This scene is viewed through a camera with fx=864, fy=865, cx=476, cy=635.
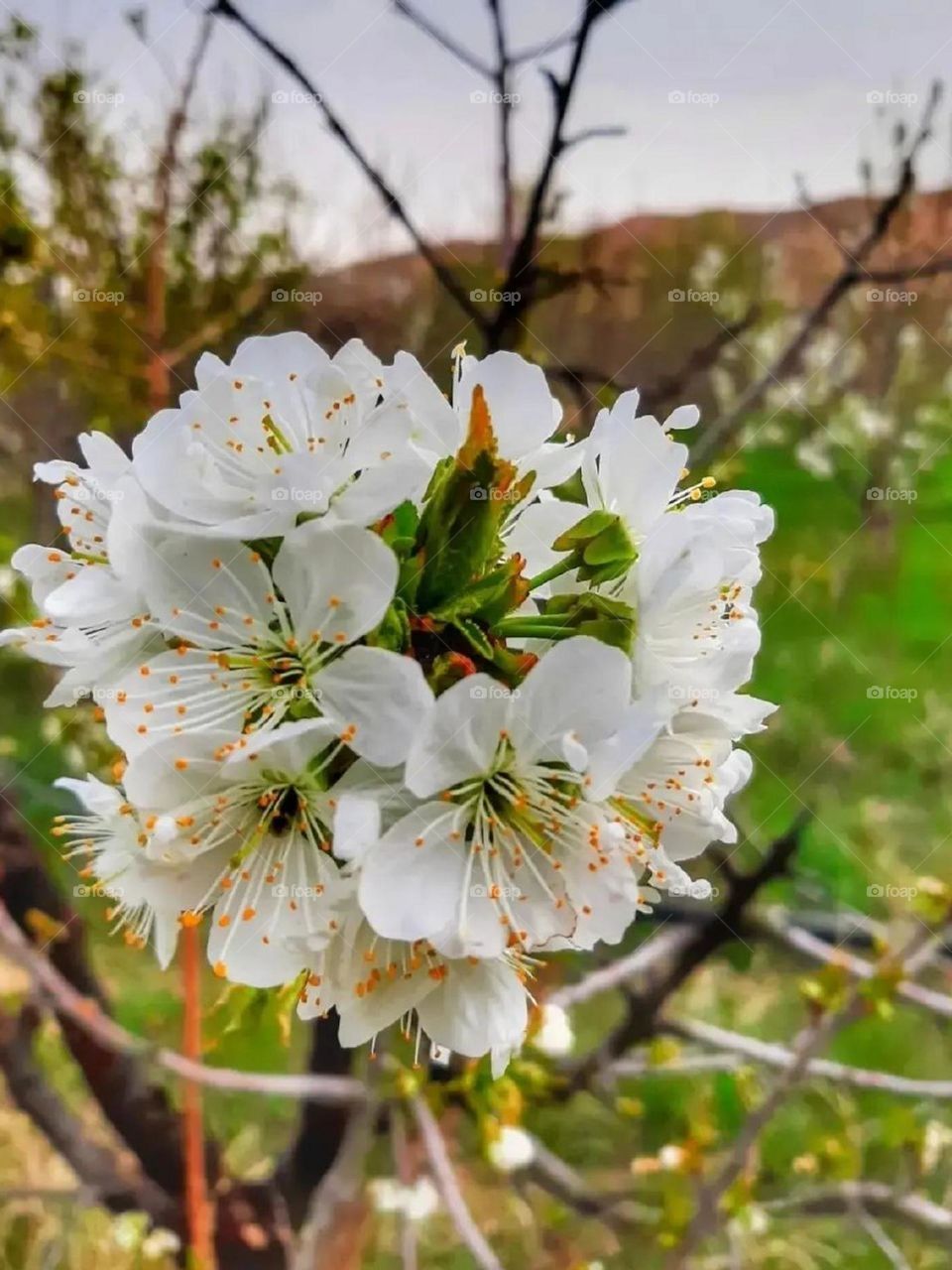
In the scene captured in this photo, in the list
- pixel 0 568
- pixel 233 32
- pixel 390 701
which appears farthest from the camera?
pixel 0 568

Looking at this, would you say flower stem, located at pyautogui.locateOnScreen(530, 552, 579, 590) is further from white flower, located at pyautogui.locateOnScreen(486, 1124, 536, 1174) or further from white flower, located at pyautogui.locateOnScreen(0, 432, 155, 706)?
white flower, located at pyautogui.locateOnScreen(486, 1124, 536, 1174)

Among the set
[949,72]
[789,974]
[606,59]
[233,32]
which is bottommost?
[789,974]

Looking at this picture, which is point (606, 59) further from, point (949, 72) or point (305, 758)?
point (305, 758)

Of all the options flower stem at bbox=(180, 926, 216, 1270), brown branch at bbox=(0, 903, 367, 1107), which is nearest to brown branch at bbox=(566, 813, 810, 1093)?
brown branch at bbox=(0, 903, 367, 1107)

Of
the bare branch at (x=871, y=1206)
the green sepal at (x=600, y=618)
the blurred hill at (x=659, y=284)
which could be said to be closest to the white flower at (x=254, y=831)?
the green sepal at (x=600, y=618)

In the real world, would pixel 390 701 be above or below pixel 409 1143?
above

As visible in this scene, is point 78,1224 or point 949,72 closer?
point 949,72

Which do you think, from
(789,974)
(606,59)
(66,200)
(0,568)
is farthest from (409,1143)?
(606,59)
